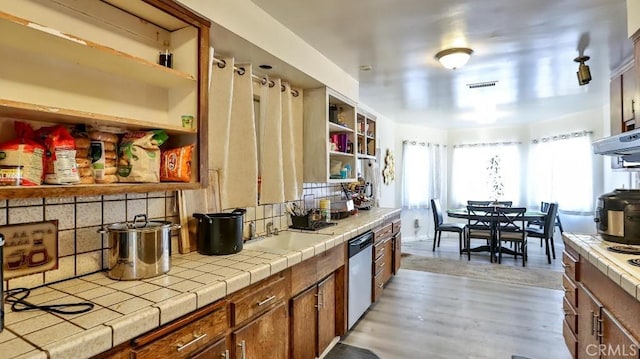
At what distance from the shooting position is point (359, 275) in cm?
277

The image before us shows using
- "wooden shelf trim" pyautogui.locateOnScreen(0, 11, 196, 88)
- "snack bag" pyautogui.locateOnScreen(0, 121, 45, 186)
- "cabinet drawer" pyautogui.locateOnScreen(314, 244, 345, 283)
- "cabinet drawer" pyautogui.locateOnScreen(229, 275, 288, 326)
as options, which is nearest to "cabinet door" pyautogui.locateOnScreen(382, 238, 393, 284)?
"cabinet drawer" pyautogui.locateOnScreen(314, 244, 345, 283)

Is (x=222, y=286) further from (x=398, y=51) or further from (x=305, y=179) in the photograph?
(x=398, y=51)

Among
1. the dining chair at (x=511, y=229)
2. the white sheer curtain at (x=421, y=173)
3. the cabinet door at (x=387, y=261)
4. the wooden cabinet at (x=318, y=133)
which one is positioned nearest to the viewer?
the wooden cabinet at (x=318, y=133)

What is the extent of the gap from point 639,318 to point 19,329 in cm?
216

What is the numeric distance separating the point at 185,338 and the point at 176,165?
0.75 m

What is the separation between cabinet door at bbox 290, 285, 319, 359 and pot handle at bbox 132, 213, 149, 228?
0.86 metres

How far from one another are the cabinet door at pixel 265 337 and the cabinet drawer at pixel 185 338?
Answer: 4.9 inches

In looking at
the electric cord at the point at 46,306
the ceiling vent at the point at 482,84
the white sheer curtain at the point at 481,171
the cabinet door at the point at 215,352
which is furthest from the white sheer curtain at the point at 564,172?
the electric cord at the point at 46,306

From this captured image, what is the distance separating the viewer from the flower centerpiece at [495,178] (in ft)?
21.4

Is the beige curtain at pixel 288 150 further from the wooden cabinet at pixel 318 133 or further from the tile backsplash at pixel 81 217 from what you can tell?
the tile backsplash at pixel 81 217

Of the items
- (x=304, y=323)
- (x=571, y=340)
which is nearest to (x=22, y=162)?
(x=304, y=323)

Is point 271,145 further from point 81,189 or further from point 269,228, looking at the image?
point 81,189

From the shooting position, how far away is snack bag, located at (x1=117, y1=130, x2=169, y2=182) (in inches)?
55.2

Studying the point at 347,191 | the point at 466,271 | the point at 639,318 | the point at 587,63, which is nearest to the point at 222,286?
the point at 639,318
